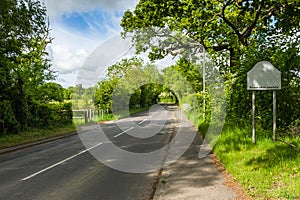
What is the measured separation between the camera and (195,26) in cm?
1515

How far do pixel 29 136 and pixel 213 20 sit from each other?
516 inches

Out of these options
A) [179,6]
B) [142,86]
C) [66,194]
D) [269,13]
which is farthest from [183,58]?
[142,86]

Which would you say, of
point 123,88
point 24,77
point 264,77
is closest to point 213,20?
point 264,77

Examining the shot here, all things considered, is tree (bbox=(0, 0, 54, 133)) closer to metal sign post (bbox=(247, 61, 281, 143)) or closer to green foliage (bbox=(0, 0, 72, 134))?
green foliage (bbox=(0, 0, 72, 134))

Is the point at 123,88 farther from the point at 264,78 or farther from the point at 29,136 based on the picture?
the point at 264,78

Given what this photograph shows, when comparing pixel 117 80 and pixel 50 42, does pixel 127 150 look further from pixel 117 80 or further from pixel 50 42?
pixel 117 80

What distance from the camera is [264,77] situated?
357 inches

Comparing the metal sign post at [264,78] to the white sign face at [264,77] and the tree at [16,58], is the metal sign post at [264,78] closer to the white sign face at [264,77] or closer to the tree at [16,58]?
the white sign face at [264,77]

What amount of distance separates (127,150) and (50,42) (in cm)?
1766

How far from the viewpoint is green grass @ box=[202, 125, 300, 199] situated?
5.25 metres

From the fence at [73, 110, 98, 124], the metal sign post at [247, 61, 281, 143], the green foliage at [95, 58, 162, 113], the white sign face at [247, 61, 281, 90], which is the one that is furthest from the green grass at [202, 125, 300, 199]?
the green foliage at [95, 58, 162, 113]

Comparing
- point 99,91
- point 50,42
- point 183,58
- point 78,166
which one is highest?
point 50,42

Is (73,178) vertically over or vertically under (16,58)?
under

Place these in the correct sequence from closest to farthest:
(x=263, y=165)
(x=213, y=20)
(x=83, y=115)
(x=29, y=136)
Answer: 1. (x=263, y=165)
2. (x=213, y=20)
3. (x=29, y=136)
4. (x=83, y=115)
